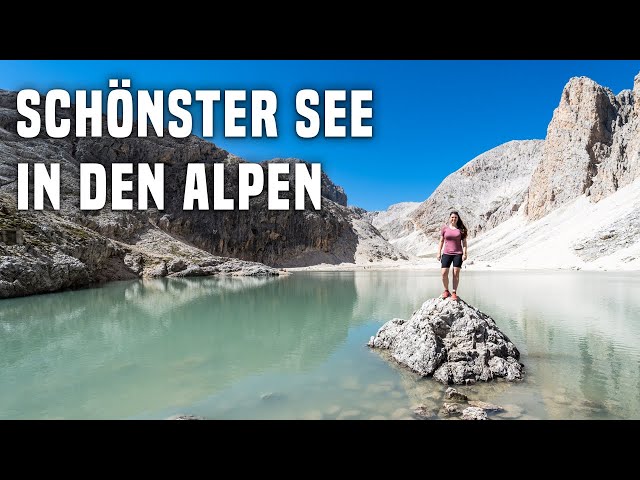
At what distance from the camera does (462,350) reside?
1086 centimetres

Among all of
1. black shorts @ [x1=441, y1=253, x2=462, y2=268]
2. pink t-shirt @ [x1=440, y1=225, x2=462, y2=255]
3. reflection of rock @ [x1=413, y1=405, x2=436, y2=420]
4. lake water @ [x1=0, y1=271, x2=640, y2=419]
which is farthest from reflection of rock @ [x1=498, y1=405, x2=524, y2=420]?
pink t-shirt @ [x1=440, y1=225, x2=462, y2=255]

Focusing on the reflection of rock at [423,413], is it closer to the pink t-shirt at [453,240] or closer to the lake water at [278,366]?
the lake water at [278,366]

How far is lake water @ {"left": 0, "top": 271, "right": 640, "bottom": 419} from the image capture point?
853cm

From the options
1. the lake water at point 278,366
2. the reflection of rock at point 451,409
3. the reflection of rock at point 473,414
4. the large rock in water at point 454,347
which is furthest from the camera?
the large rock in water at point 454,347

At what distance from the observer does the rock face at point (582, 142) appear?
329 feet

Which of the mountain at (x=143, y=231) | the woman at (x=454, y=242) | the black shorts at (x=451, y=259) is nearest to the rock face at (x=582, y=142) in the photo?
the mountain at (x=143, y=231)

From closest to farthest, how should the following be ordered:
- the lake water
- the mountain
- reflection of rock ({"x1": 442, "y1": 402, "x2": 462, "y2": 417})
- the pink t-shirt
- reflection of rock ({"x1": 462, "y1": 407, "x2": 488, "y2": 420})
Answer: reflection of rock ({"x1": 462, "y1": 407, "x2": 488, "y2": 420}) < reflection of rock ({"x1": 442, "y1": 402, "x2": 462, "y2": 417}) < the lake water < the pink t-shirt < the mountain

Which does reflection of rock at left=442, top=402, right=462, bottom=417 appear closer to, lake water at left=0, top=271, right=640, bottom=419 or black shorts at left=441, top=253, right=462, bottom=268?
lake water at left=0, top=271, right=640, bottom=419

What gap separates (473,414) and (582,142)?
437 ft

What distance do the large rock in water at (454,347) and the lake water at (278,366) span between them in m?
0.44

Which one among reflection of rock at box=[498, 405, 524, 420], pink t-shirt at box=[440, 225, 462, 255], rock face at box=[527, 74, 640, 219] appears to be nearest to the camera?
reflection of rock at box=[498, 405, 524, 420]

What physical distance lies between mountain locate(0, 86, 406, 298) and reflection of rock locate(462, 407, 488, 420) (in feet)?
115

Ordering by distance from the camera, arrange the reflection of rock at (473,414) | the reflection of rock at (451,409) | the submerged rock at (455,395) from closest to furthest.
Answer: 1. the reflection of rock at (473,414)
2. the reflection of rock at (451,409)
3. the submerged rock at (455,395)
